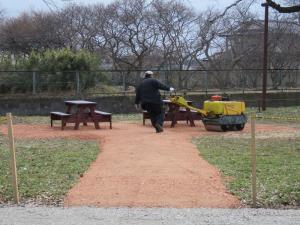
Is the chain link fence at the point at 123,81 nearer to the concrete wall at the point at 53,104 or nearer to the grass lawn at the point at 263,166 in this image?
the concrete wall at the point at 53,104

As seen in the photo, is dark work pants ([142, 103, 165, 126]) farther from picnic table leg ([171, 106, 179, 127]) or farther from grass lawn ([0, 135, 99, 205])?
grass lawn ([0, 135, 99, 205])

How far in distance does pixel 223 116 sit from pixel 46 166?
8442 mm

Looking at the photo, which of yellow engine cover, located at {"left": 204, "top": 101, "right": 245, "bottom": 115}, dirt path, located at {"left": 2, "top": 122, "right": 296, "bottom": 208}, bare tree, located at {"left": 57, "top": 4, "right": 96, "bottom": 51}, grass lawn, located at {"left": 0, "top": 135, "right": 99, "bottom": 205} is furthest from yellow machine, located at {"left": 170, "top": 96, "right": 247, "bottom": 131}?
bare tree, located at {"left": 57, "top": 4, "right": 96, "bottom": 51}

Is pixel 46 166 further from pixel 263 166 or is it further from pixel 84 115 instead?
pixel 84 115

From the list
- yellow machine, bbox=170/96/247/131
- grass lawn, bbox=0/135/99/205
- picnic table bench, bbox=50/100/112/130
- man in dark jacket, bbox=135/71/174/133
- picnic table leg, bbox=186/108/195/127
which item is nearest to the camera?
grass lawn, bbox=0/135/99/205

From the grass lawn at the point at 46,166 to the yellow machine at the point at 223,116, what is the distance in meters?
4.75

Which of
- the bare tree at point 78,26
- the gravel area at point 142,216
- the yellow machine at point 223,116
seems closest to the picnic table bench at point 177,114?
the yellow machine at point 223,116

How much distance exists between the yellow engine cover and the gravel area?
1088cm

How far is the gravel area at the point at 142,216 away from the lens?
700 centimetres

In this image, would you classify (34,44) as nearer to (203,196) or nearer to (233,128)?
(233,128)

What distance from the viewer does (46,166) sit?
36.2 feet

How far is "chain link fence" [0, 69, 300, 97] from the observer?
28.2 metres

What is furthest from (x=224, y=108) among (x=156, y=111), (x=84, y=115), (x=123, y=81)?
(x=123, y=81)

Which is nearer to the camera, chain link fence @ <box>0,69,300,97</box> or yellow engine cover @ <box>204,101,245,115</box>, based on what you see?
yellow engine cover @ <box>204,101,245,115</box>
